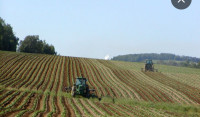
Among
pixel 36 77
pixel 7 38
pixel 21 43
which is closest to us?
pixel 36 77

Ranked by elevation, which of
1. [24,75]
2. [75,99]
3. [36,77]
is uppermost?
[24,75]

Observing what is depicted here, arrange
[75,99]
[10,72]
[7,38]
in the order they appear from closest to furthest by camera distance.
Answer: [75,99] → [10,72] → [7,38]

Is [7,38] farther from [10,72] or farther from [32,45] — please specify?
[10,72]

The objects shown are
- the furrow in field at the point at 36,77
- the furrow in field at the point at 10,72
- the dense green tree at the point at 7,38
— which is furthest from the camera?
the dense green tree at the point at 7,38

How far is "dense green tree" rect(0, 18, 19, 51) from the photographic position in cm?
7788

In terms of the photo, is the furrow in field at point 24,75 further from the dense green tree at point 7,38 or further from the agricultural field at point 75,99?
the dense green tree at point 7,38

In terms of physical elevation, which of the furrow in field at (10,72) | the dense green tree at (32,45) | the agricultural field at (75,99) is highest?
the dense green tree at (32,45)

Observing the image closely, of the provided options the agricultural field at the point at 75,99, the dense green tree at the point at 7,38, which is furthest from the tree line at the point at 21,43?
the agricultural field at the point at 75,99

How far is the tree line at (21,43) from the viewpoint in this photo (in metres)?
78.8

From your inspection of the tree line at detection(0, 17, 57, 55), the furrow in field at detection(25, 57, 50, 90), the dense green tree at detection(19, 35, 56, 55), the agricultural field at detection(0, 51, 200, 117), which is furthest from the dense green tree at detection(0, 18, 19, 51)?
the furrow in field at detection(25, 57, 50, 90)

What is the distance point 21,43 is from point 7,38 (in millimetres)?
12045

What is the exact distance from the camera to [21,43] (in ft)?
302

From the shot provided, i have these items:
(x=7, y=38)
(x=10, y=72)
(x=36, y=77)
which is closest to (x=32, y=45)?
(x=7, y=38)

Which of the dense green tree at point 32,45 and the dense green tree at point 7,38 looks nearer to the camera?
the dense green tree at point 7,38
